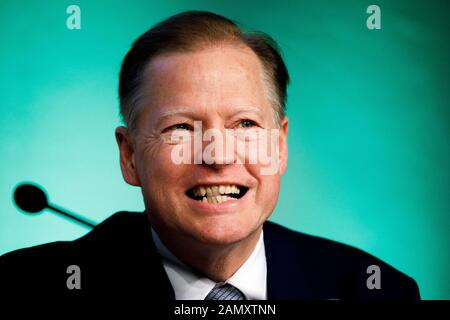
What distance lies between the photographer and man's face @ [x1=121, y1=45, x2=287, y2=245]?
1421 millimetres

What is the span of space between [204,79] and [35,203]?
0.65 metres

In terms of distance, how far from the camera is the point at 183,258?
1539mm

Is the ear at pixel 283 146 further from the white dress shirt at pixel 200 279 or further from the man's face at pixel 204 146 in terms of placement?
the white dress shirt at pixel 200 279

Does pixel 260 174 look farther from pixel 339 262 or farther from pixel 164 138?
pixel 339 262

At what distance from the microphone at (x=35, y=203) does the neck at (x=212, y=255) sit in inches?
11.9

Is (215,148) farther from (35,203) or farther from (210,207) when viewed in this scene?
(35,203)

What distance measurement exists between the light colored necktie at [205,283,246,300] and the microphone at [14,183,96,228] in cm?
42

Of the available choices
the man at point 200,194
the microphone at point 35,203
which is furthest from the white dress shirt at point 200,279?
the microphone at point 35,203

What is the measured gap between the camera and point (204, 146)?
142 cm

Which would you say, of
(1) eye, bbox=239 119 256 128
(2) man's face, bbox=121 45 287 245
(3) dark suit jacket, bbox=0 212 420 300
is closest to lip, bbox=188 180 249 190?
(2) man's face, bbox=121 45 287 245

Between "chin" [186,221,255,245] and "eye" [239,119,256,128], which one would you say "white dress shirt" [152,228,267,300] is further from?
"eye" [239,119,256,128]

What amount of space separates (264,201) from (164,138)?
28 centimetres

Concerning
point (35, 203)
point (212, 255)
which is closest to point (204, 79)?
point (212, 255)
